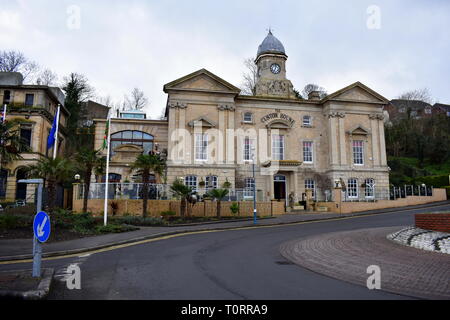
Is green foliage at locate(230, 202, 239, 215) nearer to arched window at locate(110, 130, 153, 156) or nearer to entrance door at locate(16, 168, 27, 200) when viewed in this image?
arched window at locate(110, 130, 153, 156)

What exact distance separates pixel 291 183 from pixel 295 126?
5981mm

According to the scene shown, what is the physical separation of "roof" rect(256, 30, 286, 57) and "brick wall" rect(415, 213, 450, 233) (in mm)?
27579

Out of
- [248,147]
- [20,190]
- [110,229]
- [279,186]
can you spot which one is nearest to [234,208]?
[279,186]

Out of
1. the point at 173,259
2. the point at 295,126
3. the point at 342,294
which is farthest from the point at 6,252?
the point at 295,126

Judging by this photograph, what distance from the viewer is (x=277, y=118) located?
33031 mm

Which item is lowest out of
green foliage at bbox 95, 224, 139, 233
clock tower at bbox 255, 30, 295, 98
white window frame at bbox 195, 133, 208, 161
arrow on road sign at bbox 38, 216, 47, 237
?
green foliage at bbox 95, 224, 139, 233

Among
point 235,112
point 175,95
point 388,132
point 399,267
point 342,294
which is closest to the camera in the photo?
point 342,294

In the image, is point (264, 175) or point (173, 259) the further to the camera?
point (264, 175)

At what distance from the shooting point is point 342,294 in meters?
6.14

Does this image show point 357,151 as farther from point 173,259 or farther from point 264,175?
point 173,259

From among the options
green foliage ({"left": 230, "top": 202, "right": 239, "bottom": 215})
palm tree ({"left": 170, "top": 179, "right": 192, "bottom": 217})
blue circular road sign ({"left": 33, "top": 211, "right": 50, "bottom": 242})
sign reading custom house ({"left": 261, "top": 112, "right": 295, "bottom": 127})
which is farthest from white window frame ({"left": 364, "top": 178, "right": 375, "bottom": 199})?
blue circular road sign ({"left": 33, "top": 211, "right": 50, "bottom": 242})

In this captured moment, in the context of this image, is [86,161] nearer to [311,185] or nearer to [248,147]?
[248,147]

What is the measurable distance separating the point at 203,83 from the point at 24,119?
1872cm

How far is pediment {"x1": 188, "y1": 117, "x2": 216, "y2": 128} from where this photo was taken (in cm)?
3020
